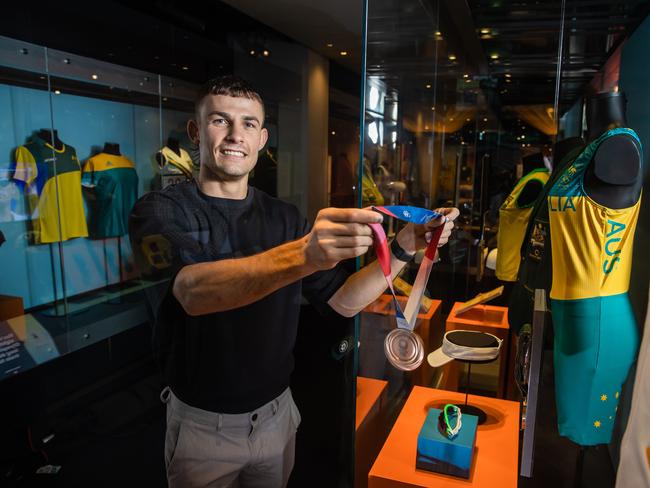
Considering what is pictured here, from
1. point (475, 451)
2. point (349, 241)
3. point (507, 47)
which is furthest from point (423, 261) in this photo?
point (507, 47)

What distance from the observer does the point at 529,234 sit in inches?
88.2

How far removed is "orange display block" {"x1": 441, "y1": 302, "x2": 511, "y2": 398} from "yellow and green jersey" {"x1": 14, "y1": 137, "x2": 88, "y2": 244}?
1857 millimetres

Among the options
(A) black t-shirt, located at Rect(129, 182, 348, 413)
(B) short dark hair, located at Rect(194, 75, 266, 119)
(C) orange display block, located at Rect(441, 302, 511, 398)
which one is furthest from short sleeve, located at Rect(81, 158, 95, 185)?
(C) orange display block, located at Rect(441, 302, 511, 398)

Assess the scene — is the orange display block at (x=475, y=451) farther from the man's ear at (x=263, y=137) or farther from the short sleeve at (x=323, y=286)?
the man's ear at (x=263, y=137)

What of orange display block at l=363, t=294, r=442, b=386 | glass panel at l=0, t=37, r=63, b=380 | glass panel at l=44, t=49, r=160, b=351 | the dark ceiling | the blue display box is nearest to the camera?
glass panel at l=44, t=49, r=160, b=351

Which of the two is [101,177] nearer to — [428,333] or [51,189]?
[51,189]

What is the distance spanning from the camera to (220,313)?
100cm

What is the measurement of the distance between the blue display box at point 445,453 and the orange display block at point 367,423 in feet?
0.89

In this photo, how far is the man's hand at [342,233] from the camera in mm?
840

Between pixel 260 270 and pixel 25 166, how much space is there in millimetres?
1289

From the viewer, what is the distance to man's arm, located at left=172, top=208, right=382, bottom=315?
2.80ft

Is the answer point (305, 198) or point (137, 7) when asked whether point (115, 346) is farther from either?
point (137, 7)

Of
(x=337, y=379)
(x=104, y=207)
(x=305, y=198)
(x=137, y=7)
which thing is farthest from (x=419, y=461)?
(x=137, y=7)

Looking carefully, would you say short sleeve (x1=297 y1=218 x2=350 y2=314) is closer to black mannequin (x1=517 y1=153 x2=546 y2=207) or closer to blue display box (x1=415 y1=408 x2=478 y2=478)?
blue display box (x1=415 y1=408 x2=478 y2=478)
